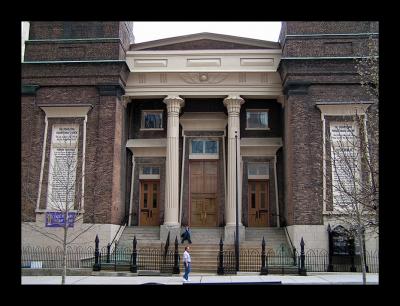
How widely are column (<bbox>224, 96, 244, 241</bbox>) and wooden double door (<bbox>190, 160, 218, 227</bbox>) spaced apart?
1.84 meters

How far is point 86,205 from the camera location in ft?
84.6

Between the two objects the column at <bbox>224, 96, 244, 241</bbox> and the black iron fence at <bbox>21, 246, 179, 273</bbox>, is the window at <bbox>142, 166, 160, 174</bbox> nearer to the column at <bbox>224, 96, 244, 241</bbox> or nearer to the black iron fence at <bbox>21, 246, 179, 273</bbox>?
the column at <bbox>224, 96, 244, 241</bbox>

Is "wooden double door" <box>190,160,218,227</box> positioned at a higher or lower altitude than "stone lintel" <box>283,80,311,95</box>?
lower

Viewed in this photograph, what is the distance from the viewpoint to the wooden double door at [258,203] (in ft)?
95.8

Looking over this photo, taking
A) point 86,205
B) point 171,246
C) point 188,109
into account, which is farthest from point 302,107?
point 86,205

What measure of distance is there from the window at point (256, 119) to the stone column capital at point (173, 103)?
4329 millimetres

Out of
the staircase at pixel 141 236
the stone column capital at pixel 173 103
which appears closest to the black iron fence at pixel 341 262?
the staircase at pixel 141 236

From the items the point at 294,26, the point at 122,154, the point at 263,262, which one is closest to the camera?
the point at 263,262

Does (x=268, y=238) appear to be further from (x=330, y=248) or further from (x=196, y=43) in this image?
(x=196, y=43)

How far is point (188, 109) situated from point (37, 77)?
27.9 feet

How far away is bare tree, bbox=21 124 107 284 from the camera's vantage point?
25.5 meters

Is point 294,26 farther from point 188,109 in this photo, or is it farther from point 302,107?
point 188,109

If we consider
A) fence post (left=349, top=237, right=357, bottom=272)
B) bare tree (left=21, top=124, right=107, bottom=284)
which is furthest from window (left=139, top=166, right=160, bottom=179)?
fence post (left=349, top=237, right=357, bottom=272)

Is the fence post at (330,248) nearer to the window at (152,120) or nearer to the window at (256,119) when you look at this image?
the window at (256,119)
